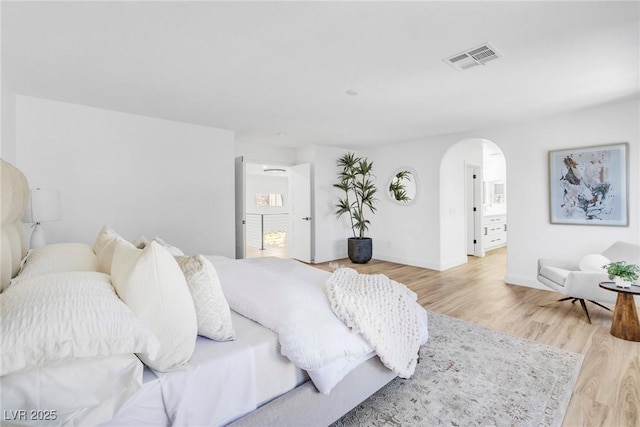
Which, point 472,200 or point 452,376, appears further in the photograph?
point 472,200

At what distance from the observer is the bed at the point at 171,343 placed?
0.85m

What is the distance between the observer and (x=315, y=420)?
1.39 m

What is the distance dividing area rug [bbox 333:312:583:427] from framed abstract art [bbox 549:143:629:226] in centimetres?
223

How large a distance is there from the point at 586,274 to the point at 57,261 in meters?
4.47

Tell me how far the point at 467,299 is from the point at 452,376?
191 centimetres

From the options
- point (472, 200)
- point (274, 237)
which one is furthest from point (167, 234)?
point (472, 200)

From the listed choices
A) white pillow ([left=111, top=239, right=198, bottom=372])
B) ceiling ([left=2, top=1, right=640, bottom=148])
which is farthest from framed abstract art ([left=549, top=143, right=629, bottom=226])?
white pillow ([left=111, top=239, right=198, bottom=372])

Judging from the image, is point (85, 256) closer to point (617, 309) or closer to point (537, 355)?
point (537, 355)

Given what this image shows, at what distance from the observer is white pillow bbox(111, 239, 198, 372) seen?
108 cm

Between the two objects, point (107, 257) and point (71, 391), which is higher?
point (107, 257)

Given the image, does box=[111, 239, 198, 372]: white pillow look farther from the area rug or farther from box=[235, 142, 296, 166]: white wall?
box=[235, 142, 296, 166]: white wall

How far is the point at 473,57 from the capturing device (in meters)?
2.35

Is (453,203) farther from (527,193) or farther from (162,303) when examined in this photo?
(162,303)

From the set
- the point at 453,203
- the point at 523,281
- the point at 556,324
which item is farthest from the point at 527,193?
the point at 556,324
